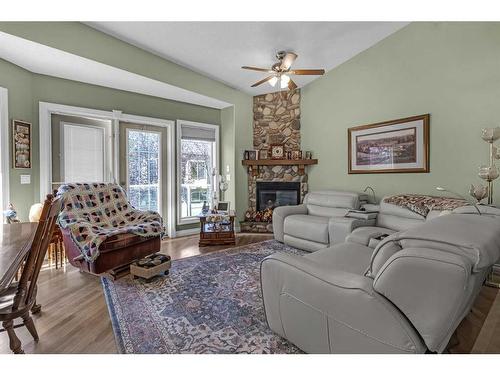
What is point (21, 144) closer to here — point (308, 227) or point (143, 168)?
point (143, 168)

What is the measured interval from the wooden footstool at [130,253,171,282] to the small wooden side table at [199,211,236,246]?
4.00ft

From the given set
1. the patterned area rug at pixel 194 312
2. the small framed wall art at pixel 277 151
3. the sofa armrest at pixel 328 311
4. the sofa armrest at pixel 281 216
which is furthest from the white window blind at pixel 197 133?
the sofa armrest at pixel 328 311

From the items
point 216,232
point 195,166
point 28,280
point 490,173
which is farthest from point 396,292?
point 195,166

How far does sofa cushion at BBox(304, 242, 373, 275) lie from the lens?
188 cm

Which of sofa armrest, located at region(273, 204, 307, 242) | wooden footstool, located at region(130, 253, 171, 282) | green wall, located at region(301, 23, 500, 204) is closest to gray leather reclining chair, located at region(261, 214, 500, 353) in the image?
wooden footstool, located at region(130, 253, 171, 282)

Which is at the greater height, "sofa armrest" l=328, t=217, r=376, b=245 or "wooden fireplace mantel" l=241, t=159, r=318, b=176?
"wooden fireplace mantel" l=241, t=159, r=318, b=176

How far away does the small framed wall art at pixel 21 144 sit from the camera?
300 cm

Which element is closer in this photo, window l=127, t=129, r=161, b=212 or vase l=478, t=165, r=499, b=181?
vase l=478, t=165, r=499, b=181

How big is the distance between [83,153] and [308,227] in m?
3.35

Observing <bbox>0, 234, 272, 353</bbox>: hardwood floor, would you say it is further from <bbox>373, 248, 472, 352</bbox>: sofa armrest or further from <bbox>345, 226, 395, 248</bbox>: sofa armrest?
<bbox>345, 226, 395, 248</bbox>: sofa armrest

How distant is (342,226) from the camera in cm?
319

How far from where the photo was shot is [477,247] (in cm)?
100

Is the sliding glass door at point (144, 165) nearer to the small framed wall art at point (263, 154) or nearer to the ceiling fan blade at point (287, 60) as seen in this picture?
the small framed wall art at point (263, 154)
